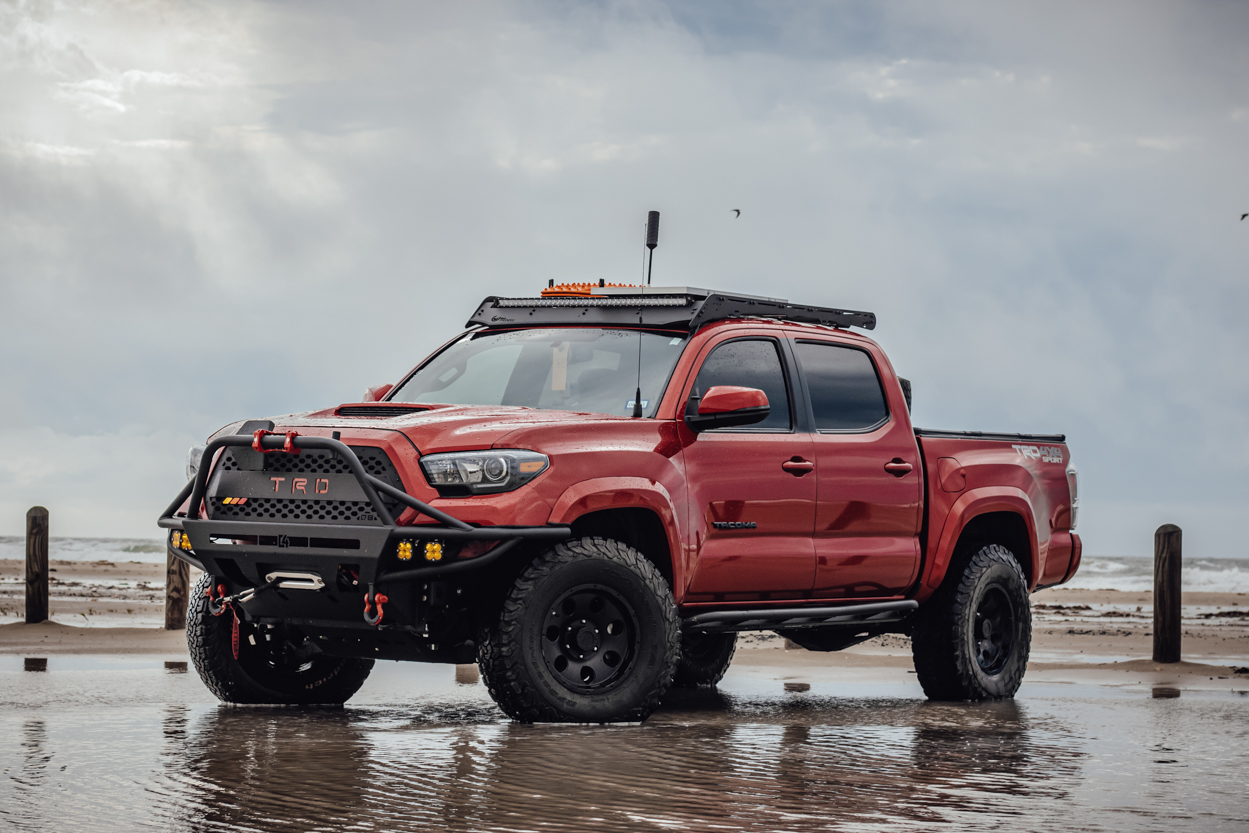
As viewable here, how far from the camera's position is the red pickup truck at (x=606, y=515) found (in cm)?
729

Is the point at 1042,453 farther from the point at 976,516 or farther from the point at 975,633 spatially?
the point at 975,633

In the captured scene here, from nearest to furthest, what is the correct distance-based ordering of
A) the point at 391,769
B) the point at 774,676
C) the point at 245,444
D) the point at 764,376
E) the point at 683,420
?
the point at 391,769 < the point at 245,444 < the point at 683,420 < the point at 764,376 < the point at 774,676

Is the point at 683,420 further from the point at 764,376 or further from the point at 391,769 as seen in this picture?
the point at 391,769

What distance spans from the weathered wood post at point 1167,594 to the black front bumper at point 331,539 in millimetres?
7880

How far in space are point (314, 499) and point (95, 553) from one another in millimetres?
43222

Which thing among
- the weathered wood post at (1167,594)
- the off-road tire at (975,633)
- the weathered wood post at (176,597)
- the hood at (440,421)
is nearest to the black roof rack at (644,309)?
the hood at (440,421)

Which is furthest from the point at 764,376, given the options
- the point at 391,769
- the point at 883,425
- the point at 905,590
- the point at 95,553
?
the point at 95,553

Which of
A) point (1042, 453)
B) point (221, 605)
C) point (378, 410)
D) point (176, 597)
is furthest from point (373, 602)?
point (176, 597)

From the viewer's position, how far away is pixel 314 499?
24.3ft

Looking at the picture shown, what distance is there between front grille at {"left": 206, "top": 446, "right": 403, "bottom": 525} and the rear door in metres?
2.71

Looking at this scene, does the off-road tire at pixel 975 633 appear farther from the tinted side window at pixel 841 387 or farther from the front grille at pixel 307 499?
the front grille at pixel 307 499

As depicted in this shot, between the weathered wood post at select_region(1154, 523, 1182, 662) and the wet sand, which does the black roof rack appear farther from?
the weathered wood post at select_region(1154, 523, 1182, 662)

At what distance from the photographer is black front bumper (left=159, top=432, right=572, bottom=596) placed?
23.2 feet

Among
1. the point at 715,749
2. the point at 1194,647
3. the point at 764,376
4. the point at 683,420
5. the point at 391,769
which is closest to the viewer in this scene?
the point at 391,769
